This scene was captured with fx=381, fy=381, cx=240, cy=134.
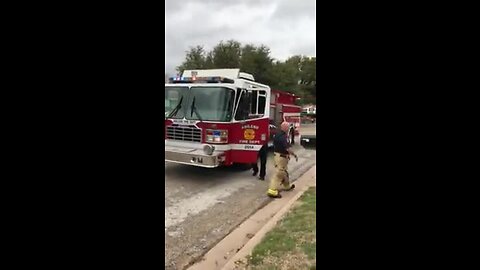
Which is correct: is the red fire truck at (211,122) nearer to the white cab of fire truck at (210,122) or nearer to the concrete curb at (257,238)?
the white cab of fire truck at (210,122)

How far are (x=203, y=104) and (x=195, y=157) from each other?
1271mm

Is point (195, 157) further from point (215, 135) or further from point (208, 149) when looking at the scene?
point (215, 135)

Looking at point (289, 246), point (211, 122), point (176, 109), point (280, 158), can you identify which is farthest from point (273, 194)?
point (176, 109)

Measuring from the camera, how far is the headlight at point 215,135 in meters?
8.09

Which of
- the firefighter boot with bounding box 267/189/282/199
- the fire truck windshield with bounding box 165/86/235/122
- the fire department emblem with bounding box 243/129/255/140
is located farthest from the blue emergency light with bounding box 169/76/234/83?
the firefighter boot with bounding box 267/189/282/199

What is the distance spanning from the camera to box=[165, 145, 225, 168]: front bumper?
775cm

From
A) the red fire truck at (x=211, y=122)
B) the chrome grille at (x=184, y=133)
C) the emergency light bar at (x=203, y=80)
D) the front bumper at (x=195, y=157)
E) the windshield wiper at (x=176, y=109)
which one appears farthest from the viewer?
the windshield wiper at (x=176, y=109)

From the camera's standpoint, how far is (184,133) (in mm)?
8344

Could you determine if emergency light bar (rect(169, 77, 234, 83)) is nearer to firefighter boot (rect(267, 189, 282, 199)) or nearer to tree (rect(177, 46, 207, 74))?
firefighter boot (rect(267, 189, 282, 199))

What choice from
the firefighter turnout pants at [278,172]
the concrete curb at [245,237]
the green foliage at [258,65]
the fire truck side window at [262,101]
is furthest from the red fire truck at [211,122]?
the green foliage at [258,65]
